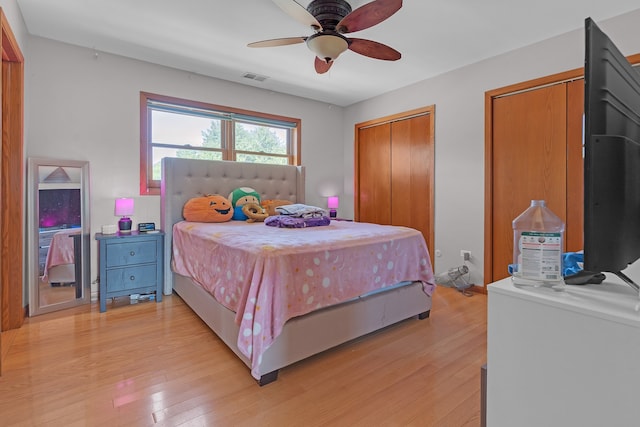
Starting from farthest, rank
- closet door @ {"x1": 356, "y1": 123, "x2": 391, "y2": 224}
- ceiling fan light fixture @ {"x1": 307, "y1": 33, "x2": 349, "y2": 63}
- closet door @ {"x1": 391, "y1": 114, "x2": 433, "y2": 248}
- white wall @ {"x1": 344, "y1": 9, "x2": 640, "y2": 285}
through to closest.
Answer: closet door @ {"x1": 356, "y1": 123, "x2": 391, "y2": 224} → closet door @ {"x1": 391, "y1": 114, "x2": 433, "y2": 248} → white wall @ {"x1": 344, "y1": 9, "x2": 640, "y2": 285} → ceiling fan light fixture @ {"x1": 307, "y1": 33, "x2": 349, "y2": 63}

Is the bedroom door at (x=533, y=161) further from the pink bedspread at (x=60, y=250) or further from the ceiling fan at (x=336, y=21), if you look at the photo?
the pink bedspread at (x=60, y=250)

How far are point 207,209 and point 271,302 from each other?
1.88m

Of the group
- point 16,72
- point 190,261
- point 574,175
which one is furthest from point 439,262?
point 16,72

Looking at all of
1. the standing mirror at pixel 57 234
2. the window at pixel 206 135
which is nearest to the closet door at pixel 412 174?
the window at pixel 206 135

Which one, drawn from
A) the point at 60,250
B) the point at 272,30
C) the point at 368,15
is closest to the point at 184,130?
the point at 272,30

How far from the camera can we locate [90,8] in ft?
7.98

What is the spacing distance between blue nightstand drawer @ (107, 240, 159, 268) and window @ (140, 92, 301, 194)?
70 cm

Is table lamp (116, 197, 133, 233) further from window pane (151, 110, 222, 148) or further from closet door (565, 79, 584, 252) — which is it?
closet door (565, 79, 584, 252)

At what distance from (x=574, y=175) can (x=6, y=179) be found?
4.65m

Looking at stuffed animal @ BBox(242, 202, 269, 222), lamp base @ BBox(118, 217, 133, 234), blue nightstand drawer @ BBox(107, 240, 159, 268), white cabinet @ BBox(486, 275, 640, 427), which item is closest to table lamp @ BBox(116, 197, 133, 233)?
lamp base @ BBox(118, 217, 133, 234)

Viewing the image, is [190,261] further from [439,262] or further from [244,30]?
[439,262]

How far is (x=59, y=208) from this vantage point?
2.79 metres

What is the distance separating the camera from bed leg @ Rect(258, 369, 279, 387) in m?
1.72

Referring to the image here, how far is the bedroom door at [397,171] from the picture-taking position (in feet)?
13.0
